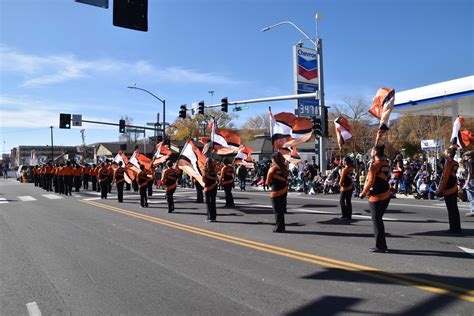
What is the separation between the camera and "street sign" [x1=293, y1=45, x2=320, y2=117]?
27.0 m

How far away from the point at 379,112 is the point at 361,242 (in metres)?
3.09

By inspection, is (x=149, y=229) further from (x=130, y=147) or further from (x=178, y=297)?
(x=130, y=147)

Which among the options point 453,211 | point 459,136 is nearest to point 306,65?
point 459,136

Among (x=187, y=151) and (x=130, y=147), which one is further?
(x=130, y=147)

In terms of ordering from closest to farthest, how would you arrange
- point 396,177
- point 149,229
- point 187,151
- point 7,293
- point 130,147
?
point 7,293, point 149,229, point 187,151, point 396,177, point 130,147

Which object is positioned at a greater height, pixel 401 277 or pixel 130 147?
pixel 130 147

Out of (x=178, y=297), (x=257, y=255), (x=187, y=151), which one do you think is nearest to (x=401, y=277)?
(x=257, y=255)

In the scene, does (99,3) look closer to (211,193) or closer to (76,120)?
(211,193)

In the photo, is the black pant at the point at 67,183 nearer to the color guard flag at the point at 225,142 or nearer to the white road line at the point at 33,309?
the color guard flag at the point at 225,142

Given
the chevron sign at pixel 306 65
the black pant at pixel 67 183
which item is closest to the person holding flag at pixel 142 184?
the black pant at pixel 67 183

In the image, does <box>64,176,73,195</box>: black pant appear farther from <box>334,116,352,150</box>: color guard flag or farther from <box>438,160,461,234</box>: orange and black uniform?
<box>438,160,461,234</box>: orange and black uniform

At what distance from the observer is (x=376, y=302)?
15.9ft

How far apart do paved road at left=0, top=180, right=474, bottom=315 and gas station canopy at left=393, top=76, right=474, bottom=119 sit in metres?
12.1

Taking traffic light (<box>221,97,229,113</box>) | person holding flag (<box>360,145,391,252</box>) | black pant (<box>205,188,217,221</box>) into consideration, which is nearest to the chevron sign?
traffic light (<box>221,97,229,113</box>)
